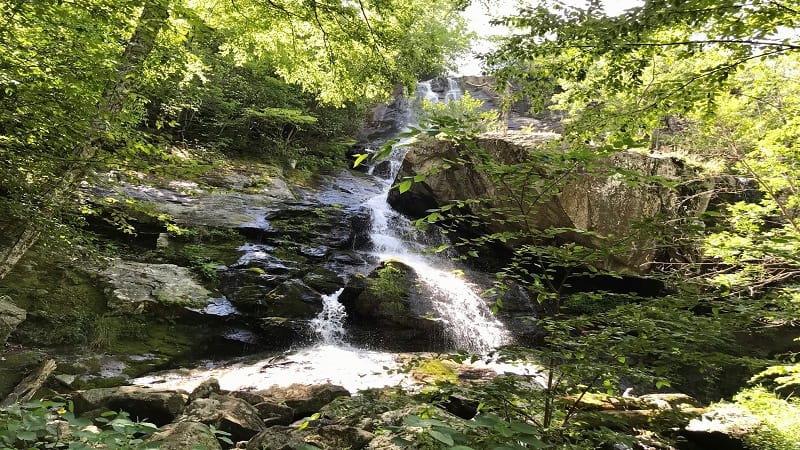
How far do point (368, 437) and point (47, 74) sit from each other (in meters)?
4.04

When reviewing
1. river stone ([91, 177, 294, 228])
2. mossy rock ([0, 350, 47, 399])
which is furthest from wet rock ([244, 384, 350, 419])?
river stone ([91, 177, 294, 228])

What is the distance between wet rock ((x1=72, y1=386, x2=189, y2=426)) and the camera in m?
4.96

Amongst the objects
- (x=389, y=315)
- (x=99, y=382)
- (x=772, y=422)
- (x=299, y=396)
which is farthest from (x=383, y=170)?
(x=772, y=422)

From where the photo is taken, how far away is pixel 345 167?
20000 millimetres

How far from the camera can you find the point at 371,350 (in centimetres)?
895

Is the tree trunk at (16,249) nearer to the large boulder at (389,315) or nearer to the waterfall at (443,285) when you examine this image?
the waterfall at (443,285)

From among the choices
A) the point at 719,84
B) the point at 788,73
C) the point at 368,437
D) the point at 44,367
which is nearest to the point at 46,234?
the point at 44,367

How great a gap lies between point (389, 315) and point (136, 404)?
5304mm

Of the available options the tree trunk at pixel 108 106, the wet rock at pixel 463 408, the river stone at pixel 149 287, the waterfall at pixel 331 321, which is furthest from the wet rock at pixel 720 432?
the river stone at pixel 149 287

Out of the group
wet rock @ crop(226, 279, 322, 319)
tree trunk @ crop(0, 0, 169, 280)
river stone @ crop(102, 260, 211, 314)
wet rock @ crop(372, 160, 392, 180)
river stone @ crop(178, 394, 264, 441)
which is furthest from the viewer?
wet rock @ crop(372, 160, 392, 180)

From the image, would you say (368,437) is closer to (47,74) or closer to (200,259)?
(47,74)

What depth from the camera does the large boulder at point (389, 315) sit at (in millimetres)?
9297

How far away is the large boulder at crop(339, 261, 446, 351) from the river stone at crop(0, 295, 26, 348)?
18.6 ft

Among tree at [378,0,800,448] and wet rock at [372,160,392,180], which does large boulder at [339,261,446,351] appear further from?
wet rock at [372,160,392,180]
